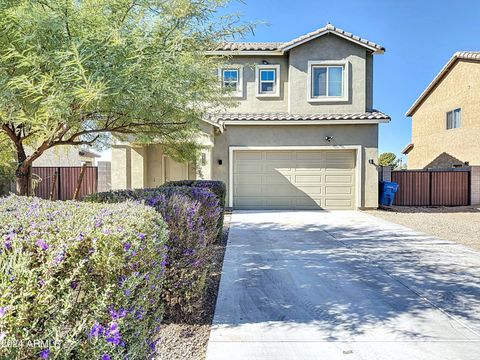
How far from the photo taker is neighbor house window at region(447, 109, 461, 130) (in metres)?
19.8

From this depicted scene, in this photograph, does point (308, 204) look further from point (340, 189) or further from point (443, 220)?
point (443, 220)

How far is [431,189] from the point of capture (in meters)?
16.5

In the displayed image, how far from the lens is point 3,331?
5.13 ft

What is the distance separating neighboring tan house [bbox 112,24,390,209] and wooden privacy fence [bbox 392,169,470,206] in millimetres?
3482

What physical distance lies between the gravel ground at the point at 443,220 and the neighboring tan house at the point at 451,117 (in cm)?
555

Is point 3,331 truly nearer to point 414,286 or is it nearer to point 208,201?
point 208,201

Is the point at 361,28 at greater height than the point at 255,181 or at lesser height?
greater

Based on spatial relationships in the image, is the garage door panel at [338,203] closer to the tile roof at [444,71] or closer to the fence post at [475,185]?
the fence post at [475,185]

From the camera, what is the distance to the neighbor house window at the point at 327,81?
1453 centimetres

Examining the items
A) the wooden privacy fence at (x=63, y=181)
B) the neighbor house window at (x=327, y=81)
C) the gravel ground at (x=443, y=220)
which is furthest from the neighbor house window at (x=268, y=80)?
the wooden privacy fence at (x=63, y=181)

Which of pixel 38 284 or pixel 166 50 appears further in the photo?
pixel 166 50

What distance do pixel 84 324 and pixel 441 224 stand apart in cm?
1227

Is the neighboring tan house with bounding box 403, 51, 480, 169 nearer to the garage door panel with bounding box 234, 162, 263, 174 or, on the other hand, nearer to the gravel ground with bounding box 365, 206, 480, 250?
the gravel ground with bounding box 365, 206, 480, 250

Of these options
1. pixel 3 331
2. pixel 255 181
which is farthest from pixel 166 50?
pixel 255 181
